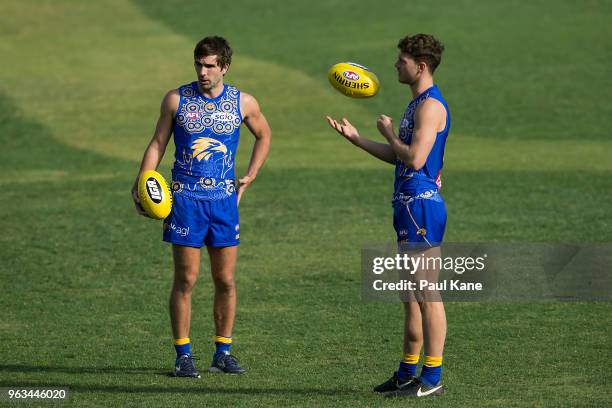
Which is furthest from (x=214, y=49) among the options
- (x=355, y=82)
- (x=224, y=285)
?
(x=224, y=285)

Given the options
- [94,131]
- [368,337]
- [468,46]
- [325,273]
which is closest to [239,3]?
[468,46]

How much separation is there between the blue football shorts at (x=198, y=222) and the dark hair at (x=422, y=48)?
189 cm

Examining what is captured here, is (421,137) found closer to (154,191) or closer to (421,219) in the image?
(421,219)

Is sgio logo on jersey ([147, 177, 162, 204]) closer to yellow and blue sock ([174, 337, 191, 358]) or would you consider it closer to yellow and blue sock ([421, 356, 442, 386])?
yellow and blue sock ([174, 337, 191, 358])

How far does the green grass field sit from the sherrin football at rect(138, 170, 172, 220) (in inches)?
48.5

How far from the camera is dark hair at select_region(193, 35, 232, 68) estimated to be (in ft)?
28.1

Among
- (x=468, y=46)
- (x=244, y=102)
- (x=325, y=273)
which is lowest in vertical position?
(x=325, y=273)

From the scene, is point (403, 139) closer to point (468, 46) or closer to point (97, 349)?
point (97, 349)

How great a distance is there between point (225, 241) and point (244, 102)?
1063mm

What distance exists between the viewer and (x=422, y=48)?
7793 millimetres

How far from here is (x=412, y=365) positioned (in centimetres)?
811

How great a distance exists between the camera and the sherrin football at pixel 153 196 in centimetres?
856

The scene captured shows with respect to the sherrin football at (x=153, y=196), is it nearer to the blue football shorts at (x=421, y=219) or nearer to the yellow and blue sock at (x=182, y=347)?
the yellow and blue sock at (x=182, y=347)

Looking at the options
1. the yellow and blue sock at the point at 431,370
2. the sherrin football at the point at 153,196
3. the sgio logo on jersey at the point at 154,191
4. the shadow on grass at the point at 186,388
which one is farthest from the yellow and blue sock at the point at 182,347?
the yellow and blue sock at the point at 431,370
